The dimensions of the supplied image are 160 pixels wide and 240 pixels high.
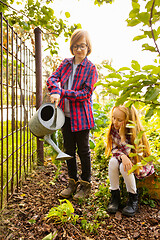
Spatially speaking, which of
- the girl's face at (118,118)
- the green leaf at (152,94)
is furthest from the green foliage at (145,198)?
the green leaf at (152,94)

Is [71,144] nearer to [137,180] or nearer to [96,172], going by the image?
[137,180]

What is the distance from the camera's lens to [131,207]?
185 centimetres

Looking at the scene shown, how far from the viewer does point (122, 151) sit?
1893mm

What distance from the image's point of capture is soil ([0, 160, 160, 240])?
1531 millimetres

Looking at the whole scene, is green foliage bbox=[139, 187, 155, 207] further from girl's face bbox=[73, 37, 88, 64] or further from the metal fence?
girl's face bbox=[73, 37, 88, 64]

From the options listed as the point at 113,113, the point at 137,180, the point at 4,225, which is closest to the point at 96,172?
the point at 137,180

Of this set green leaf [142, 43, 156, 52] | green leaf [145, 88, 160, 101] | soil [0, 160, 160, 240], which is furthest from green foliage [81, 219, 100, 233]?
green leaf [142, 43, 156, 52]

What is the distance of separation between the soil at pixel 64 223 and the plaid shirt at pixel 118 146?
50 centimetres

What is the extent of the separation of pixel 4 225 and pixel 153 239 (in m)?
1.07

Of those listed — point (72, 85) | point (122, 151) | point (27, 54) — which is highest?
point (27, 54)

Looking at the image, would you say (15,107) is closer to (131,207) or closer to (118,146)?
(118,146)

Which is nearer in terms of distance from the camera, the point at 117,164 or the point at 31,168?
the point at 117,164

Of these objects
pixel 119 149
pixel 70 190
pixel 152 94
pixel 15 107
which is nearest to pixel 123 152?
pixel 119 149

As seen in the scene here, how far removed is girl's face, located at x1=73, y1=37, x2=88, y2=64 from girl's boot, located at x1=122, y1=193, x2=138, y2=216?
127 cm
